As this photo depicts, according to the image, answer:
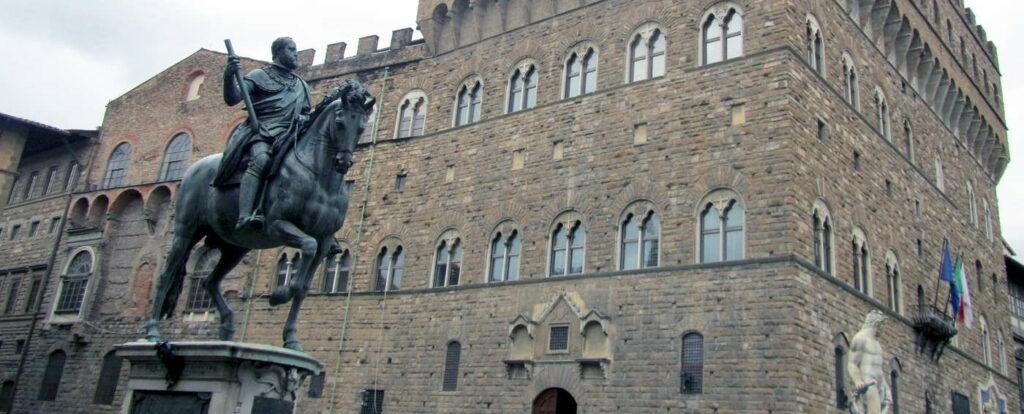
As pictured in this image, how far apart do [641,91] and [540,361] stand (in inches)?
248

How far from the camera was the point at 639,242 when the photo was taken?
17.3 meters

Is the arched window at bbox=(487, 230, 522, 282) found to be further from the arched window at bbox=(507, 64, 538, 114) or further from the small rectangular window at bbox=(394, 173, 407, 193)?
the small rectangular window at bbox=(394, 173, 407, 193)

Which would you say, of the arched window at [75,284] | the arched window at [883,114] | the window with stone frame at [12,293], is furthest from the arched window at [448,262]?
the window with stone frame at [12,293]

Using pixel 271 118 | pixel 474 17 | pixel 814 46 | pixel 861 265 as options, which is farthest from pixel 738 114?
pixel 271 118

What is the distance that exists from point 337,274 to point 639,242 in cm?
897

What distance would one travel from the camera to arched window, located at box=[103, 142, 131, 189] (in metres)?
29.7

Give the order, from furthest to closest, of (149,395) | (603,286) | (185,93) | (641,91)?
(185,93), (641,91), (603,286), (149,395)

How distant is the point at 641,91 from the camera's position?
18.6m

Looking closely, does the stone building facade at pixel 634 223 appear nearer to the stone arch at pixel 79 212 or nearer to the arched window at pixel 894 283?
the arched window at pixel 894 283

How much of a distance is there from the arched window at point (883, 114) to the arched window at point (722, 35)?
515 centimetres

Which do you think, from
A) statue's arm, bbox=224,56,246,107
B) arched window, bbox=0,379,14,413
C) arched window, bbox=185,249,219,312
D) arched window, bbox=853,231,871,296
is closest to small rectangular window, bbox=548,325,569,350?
arched window, bbox=853,231,871,296

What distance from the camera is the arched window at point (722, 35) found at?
1773 centimetres

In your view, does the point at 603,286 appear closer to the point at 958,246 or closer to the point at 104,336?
the point at 958,246

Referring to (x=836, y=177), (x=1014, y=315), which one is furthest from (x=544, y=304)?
(x=1014, y=315)
